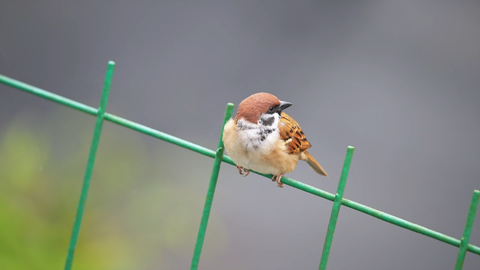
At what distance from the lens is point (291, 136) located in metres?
1.97

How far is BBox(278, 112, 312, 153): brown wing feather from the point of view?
1931 millimetres

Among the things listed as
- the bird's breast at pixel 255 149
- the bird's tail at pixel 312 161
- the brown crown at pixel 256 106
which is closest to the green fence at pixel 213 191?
the bird's breast at pixel 255 149

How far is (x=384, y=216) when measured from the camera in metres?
1.32

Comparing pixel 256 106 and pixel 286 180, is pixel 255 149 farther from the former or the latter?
pixel 286 180

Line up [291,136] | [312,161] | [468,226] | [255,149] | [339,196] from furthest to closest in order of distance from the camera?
[312,161]
[291,136]
[255,149]
[339,196]
[468,226]

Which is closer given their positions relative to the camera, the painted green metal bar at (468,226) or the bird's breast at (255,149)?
the painted green metal bar at (468,226)

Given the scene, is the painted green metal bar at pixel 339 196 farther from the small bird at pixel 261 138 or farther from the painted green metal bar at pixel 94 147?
the painted green metal bar at pixel 94 147

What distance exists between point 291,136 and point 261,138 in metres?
0.18

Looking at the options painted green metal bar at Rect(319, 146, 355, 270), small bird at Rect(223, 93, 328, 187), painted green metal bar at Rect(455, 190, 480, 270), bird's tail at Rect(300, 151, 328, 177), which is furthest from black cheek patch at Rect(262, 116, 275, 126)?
painted green metal bar at Rect(455, 190, 480, 270)

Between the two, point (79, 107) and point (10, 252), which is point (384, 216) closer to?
point (79, 107)

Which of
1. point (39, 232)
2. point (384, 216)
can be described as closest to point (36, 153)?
point (39, 232)

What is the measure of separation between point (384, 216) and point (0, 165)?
2669 mm

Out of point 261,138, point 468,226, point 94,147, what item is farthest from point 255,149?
point 468,226

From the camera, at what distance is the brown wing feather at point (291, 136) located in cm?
193
